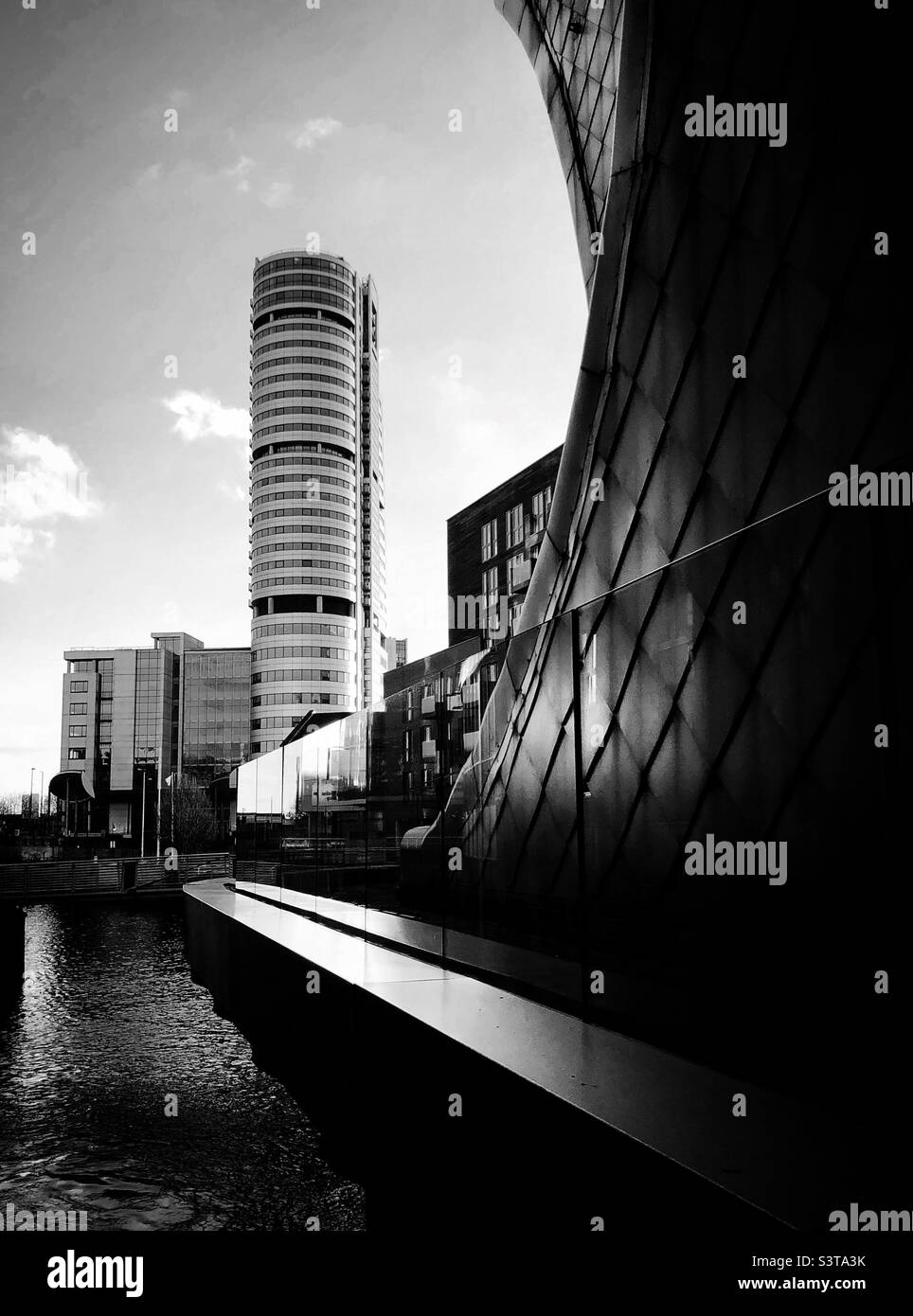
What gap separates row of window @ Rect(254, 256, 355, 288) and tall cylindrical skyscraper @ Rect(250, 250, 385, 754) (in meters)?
0.14

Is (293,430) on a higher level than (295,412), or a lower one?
lower

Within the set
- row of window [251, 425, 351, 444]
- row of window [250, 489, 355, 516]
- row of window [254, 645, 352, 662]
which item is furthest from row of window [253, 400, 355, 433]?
row of window [254, 645, 352, 662]

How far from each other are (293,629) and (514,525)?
68.8 metres

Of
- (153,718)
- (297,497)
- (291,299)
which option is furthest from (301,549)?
(291,299)

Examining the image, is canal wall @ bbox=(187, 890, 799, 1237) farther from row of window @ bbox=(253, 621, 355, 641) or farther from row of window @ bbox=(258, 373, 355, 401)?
row of window @ bbox=(258, 373, 355, 401)

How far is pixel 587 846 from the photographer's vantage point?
5.19m

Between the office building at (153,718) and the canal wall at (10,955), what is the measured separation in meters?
106

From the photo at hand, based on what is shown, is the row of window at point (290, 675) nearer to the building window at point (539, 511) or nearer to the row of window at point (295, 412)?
the row of window at point (295, 412)

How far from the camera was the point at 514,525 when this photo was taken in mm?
59156

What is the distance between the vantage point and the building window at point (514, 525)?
58.3 m

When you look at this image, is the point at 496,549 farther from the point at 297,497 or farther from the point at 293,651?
the point at 297,497

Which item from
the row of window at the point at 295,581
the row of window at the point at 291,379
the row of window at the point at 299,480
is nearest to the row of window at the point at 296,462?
the row of window at the point at 299,480

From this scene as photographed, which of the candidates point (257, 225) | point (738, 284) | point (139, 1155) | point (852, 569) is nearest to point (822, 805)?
point (852, 569)
